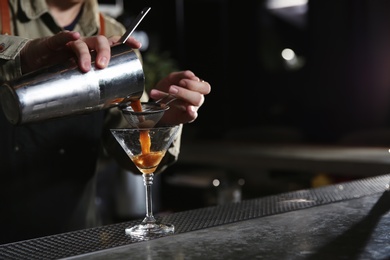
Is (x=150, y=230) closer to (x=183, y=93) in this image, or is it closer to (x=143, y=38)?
(x=183, y=93)

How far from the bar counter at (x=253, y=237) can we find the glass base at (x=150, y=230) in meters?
0.02

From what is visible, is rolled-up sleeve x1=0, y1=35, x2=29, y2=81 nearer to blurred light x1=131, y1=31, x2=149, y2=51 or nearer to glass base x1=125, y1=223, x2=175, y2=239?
glass base x1=125, y1=223, x2=175, y2=239

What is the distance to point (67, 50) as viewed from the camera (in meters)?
1.44

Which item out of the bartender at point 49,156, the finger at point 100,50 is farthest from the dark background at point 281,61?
the finger at point 100,50

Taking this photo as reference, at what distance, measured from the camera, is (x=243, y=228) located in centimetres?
132

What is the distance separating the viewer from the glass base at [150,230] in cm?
129

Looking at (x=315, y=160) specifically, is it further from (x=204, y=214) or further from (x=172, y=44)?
(x=172, y=44)

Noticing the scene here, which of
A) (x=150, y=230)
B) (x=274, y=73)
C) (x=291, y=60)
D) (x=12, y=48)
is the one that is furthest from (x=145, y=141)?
(x=274, y=73)

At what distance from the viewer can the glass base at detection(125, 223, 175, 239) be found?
1290 millimetres

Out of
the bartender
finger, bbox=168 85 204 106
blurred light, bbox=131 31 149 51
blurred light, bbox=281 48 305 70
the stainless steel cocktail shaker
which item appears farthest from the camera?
blurred light, bbox=131 31 149 51

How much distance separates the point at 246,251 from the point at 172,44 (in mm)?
5419

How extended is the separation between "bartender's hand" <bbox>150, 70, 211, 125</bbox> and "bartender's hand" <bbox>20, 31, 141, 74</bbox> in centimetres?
16

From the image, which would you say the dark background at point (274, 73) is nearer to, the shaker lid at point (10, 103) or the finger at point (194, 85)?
the finger at point (194, 85)

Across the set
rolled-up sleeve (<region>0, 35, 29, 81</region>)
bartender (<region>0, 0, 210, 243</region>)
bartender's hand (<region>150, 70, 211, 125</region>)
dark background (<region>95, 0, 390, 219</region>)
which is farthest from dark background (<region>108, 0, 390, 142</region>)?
rolled-up sleeve (<region>0, 35, 29, 81</region>)
